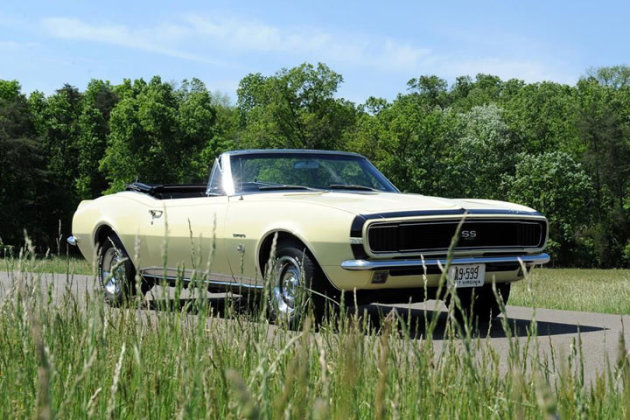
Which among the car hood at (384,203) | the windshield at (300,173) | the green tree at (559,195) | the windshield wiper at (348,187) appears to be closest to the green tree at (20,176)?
the green tree at (559,195)

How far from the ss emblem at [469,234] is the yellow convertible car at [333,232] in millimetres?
12

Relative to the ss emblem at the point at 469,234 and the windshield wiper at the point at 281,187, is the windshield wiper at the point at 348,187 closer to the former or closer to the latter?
the windshield wiper at the point at 281,187

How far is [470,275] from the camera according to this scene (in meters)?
7.56

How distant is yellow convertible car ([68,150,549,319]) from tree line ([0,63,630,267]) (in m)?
47.1

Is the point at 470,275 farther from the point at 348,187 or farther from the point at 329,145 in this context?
the point at 329,145

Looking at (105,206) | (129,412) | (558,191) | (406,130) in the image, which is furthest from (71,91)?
(129,412)

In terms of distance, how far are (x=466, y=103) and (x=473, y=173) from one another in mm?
23293

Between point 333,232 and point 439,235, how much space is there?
34.5 inches

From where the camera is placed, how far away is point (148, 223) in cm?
945

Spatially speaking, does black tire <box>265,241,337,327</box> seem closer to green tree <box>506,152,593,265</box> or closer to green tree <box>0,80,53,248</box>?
green tree <box>0,80,53,248</box>

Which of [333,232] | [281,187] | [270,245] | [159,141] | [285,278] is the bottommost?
[285,278]

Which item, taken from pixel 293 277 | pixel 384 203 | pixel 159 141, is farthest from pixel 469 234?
pixel 159 141

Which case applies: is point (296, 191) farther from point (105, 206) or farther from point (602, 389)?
point (602, 389)

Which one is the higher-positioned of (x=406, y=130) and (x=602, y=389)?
(x=406, y=130)
